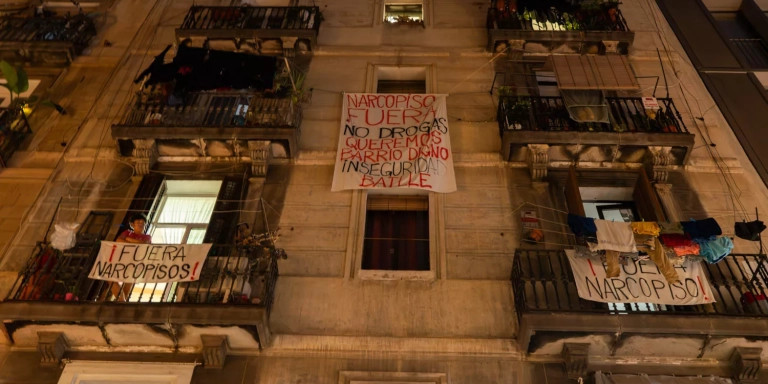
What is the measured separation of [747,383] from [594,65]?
7.35 metres

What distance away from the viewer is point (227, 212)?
10.7m

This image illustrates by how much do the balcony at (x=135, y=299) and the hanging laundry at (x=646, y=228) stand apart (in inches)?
253

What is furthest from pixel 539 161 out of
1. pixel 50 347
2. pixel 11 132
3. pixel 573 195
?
pixel 11 132

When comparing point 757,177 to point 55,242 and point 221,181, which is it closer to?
point 221,181

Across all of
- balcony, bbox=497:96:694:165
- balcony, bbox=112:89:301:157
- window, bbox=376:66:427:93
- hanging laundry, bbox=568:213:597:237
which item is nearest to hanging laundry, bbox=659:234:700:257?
hanging laundry, bbox=568:213:597:237

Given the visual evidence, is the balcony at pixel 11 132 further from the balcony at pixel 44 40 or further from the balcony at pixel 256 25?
the balcony at pixel 256 25

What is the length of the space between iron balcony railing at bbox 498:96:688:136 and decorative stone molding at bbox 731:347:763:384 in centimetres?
479

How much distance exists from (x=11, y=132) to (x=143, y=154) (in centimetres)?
351

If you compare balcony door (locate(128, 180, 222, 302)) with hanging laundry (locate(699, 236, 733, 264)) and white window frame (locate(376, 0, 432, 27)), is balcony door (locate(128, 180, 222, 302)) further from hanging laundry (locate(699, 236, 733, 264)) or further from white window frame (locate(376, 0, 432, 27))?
hanging laundry (locate(699, 236, 733, 264))

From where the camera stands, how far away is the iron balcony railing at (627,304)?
28.0 ft

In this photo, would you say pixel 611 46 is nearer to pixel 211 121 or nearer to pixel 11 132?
pixel 211 121

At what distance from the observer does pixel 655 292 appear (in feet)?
28.6

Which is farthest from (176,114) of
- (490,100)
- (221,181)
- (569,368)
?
(569,368)

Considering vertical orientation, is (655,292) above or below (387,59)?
below
